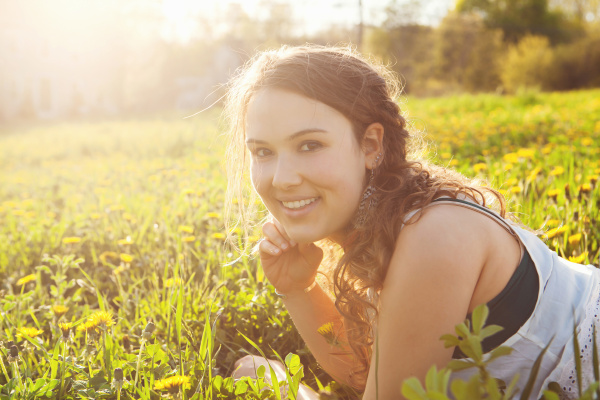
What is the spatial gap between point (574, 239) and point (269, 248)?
1.17 metres

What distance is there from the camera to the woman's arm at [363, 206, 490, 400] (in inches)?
42.8

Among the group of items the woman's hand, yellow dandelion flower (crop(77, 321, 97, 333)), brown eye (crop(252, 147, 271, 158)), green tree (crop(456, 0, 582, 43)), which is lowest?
yellow dandelion flower (crop(77, 321, 97, 333))

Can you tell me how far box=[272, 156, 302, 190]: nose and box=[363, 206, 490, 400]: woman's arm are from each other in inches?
14.5

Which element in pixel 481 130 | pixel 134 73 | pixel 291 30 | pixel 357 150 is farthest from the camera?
pixel 291 30

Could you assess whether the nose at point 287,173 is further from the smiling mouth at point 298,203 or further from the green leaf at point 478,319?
the green leaf at point 478,319

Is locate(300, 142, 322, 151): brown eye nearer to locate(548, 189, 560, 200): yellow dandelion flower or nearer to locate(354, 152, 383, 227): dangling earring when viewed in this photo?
locate(354, 152, 383, 227): dangling earring

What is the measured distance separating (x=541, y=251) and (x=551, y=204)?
1.03 m

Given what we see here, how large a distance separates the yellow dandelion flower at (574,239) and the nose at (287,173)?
1165 mm

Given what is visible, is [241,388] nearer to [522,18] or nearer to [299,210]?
[299,210]

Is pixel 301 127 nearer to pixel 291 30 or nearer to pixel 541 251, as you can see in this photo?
pixel 541 251

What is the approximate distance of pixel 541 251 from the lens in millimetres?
1336

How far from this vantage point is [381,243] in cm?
130

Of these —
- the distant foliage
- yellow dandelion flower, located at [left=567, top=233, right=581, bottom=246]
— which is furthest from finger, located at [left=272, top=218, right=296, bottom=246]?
the distant foliage

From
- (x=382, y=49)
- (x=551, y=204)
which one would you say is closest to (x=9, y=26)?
(x=382, y=49)
